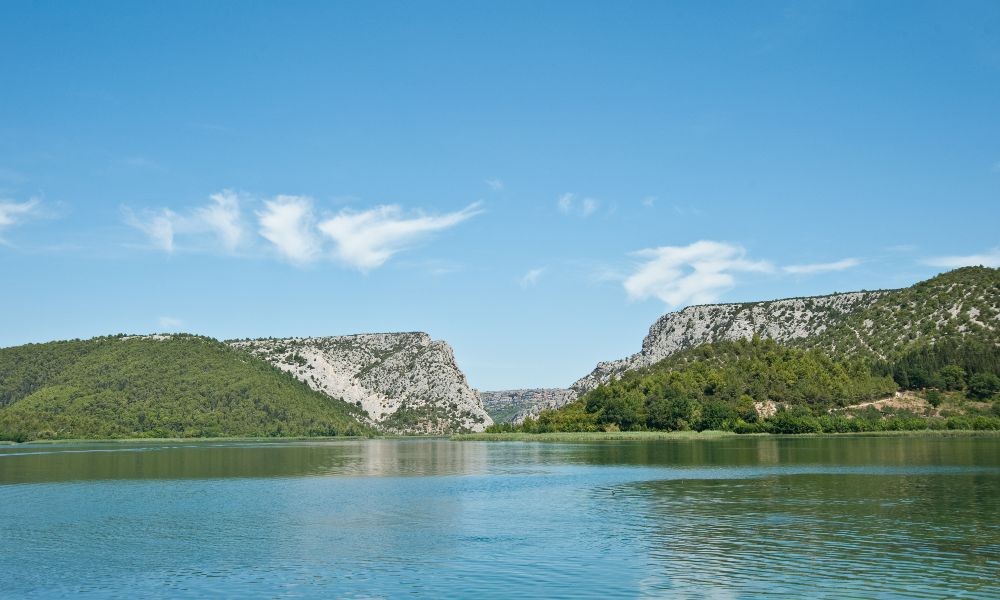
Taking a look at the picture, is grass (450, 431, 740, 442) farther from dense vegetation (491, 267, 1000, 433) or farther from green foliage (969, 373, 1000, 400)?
green foliage (969, 373, 1000, 400)

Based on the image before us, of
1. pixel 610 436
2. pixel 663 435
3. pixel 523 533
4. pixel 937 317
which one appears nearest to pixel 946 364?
pixel 937 317

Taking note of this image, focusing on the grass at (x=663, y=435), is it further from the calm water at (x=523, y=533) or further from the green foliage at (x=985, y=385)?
the calm water at (x=523, y=533)

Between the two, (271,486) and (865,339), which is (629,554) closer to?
(271,486)

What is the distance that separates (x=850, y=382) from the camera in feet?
521

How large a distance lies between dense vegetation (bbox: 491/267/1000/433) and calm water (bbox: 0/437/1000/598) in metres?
74.1

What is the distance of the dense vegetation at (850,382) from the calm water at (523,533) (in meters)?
74.1

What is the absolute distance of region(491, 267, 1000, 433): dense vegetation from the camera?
146m

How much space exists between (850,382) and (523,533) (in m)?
133

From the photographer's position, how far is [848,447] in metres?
108

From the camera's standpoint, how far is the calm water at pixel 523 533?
30000 mm

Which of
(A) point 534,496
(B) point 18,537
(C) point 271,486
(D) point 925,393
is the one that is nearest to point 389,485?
(C) point 271,486

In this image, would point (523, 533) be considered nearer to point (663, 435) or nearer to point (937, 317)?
point (663, 435)

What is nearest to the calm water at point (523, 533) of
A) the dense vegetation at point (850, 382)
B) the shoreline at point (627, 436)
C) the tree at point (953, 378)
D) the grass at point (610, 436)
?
the shoreline at point (627, 436)

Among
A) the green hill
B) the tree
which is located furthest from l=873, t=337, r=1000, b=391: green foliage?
the green hill
